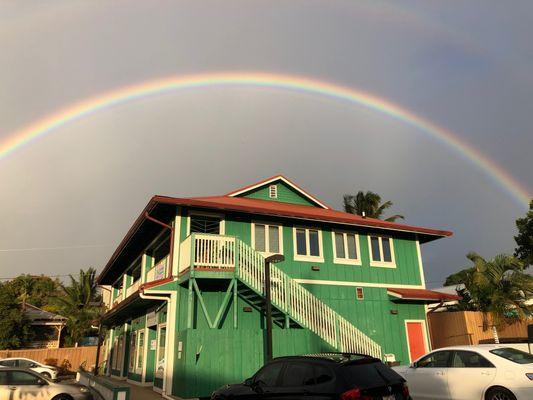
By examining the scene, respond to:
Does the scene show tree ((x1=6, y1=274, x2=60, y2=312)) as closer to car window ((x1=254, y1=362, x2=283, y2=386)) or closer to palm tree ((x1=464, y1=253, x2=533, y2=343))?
palm tree ((x1=464, y1=253, x2=533, y2=343))

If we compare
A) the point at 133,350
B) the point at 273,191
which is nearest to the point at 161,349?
the point at 133,350

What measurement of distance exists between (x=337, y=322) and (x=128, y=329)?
43.8 feet

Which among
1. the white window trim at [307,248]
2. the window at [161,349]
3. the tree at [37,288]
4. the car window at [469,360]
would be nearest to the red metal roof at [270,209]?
the white window trim at [307,248]

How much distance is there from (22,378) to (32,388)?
527 mm

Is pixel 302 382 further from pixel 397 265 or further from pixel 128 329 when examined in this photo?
pixel 128 329

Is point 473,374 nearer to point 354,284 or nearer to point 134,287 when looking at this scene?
point 354,284

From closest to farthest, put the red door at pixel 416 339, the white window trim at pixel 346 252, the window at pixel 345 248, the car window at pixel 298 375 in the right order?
the car window at pixel 298 375
the white window trim at pixel 346 252
the window at pixel 345 248
the red door at pixel 416 339

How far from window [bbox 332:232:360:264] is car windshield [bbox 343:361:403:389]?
11.6 m

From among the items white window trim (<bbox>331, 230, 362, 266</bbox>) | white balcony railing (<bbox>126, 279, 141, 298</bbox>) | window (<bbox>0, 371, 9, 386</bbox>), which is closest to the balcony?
white window trim (<bbox>331, 230, 362, 266</bbox>)

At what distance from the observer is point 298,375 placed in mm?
6453

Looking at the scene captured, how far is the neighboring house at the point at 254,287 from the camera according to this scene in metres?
Result: 13.1

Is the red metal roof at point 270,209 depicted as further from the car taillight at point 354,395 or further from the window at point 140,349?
the car taillight at point 354,395

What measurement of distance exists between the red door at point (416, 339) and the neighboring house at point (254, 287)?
0.14 ft

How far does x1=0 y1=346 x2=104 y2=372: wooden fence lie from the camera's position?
30609mm
